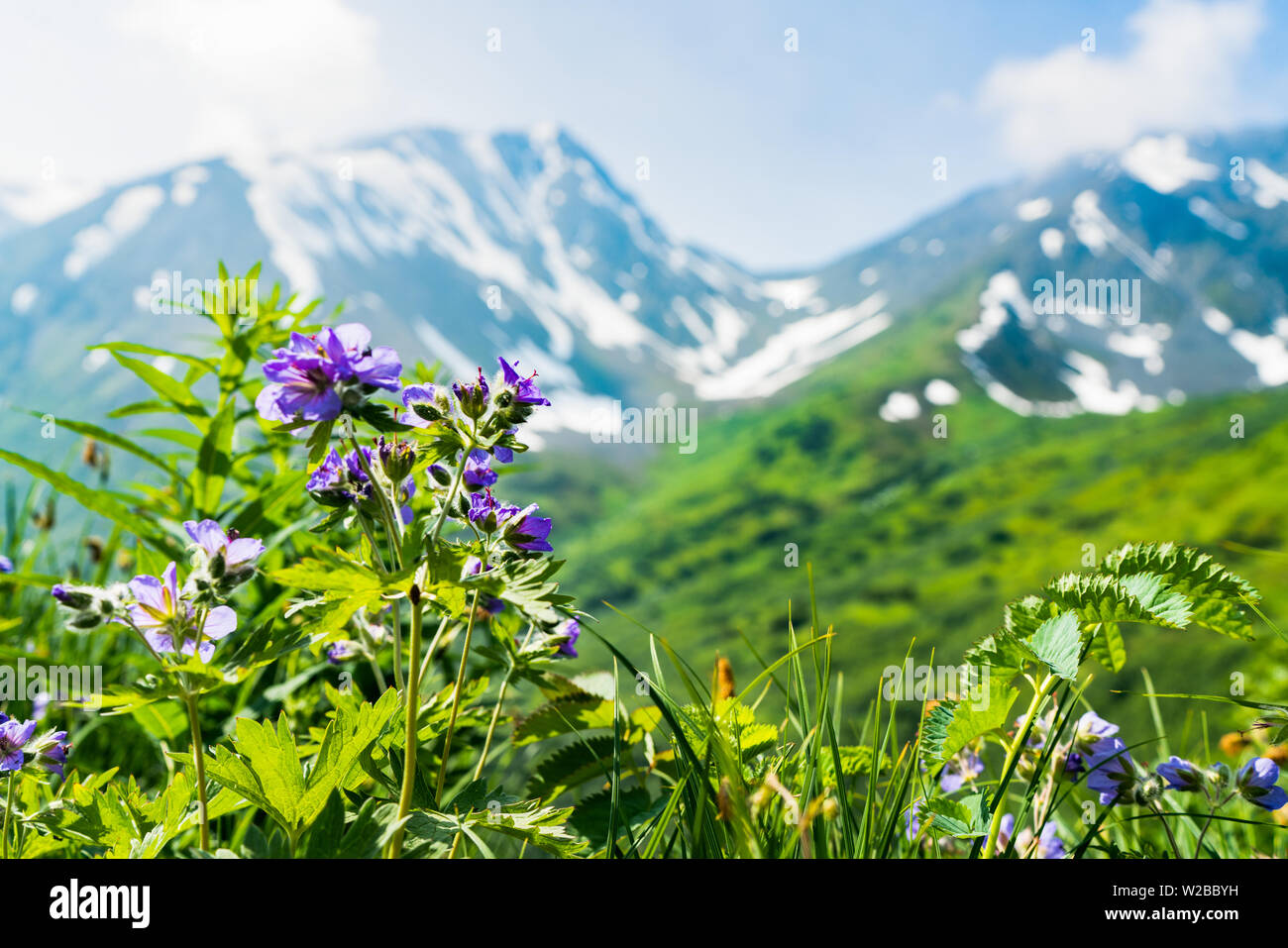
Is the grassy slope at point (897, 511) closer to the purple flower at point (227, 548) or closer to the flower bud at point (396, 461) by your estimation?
the flower bud at point (396, 461)

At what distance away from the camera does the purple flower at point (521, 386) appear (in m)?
1.17

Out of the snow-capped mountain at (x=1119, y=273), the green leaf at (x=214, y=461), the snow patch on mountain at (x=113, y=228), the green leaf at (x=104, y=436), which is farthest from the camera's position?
the snow patch on mountain at (x=113, y=228)

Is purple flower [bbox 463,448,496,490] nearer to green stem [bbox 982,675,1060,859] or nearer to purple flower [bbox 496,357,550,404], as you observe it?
purple flower [bbox 496,357,550,404]

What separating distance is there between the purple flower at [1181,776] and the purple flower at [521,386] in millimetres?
1252

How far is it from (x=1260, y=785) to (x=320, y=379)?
65.5 inches

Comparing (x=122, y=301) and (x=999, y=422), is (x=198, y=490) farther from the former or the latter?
(x=122, y=301)

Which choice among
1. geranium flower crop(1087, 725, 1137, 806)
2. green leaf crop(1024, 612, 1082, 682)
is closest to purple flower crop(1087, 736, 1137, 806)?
geranium flower crop(1087, 725, 1137, 806)

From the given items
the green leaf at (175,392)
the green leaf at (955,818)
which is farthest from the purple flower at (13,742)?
the green leaf at (955,818)

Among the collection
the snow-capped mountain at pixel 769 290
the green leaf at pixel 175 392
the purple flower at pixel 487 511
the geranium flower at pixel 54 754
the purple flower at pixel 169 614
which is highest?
the snow-capped mountain at pixel 769 290

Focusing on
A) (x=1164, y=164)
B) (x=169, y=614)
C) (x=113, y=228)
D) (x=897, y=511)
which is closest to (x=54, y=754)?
(x=169, y=614)

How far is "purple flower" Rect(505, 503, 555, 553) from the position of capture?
1265mm

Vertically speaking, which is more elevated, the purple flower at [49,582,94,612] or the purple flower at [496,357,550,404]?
the purple flower at [496,357,550,404]

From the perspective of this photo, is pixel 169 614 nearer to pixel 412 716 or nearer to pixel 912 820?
pixel 412 716

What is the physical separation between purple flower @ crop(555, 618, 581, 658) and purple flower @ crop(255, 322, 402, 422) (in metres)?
0.54
